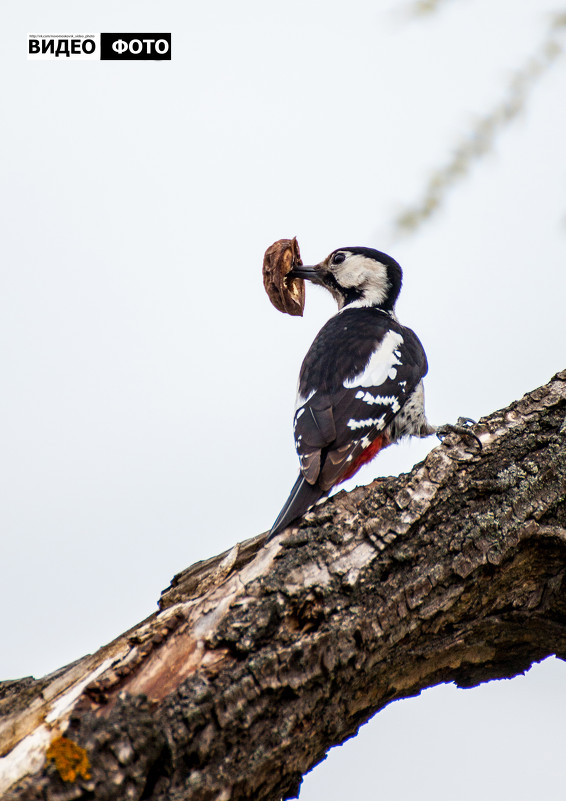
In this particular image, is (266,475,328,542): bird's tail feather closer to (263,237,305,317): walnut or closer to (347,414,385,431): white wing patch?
(347,414,385,431): white wing patch

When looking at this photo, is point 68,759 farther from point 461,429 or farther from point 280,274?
point 280,274

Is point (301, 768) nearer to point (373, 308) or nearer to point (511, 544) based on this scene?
point (511, 544)

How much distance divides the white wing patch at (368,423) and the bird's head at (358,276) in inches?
52.4

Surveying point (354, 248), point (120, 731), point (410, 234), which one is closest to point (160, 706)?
point (120, 731)

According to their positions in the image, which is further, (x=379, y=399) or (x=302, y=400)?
(x=302, y=400)

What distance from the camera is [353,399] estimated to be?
307 centimetres

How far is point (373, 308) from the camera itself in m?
4.16

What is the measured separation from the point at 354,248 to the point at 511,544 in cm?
269

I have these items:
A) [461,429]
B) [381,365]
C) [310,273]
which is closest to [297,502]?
[461,429]

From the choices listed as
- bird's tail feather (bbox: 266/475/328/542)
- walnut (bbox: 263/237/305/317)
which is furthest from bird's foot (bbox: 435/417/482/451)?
walnut (bbox: 263/237/305/317)

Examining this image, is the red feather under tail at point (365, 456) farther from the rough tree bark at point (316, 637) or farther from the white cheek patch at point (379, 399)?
the rough tree bark at point (316, 637)

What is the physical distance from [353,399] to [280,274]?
51.0 inches

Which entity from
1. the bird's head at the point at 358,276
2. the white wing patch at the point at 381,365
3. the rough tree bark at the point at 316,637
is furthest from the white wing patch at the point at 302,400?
the bird's head at the point at 358,276

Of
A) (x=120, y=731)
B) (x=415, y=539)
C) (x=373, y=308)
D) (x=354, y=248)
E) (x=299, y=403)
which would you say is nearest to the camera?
(x=120, y=731)
